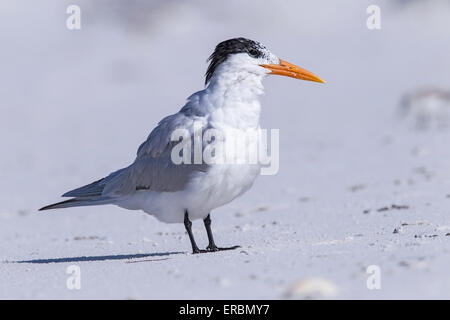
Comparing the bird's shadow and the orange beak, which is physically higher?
the orange beak

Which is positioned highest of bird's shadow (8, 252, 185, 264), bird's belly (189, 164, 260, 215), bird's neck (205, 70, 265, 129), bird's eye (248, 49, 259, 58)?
bird's eye (248, 49, 259, 58)

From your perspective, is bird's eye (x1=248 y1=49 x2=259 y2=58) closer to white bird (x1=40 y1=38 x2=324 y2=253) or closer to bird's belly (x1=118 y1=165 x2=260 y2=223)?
white bird (x1=40 y1=38 x2=324 y2=253)

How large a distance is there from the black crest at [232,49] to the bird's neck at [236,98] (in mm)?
87

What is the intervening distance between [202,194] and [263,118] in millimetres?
8744

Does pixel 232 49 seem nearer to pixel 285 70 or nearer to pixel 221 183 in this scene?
pixel 285 70

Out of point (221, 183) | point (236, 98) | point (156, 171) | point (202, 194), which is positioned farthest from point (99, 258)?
point (236, 98)

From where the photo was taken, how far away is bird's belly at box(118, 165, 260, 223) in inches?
181

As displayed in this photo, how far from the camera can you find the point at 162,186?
4.85 m

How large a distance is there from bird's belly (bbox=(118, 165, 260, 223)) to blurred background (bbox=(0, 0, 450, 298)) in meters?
0.43

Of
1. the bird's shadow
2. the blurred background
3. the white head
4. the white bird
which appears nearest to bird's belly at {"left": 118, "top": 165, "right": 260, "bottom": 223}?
the white bird

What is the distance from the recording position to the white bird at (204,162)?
182 inches

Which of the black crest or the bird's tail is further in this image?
the bird's tail

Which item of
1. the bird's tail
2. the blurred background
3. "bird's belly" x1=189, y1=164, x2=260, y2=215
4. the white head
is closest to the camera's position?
"bird's belly" x1=189, y1=164, x2=260, y2=215

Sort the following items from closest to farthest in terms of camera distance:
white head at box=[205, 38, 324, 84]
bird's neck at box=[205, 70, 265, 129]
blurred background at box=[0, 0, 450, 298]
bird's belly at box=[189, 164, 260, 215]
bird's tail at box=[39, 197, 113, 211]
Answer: bird's belly at box=[189, 164, 260, 215], bird's neck at box=[205, 70, 265, 129], white head at box=[205, 38, 324, 84], bird's tail at box=[39, 197, 113, 211], blurred background at box=[0, 0, 450, 298]
